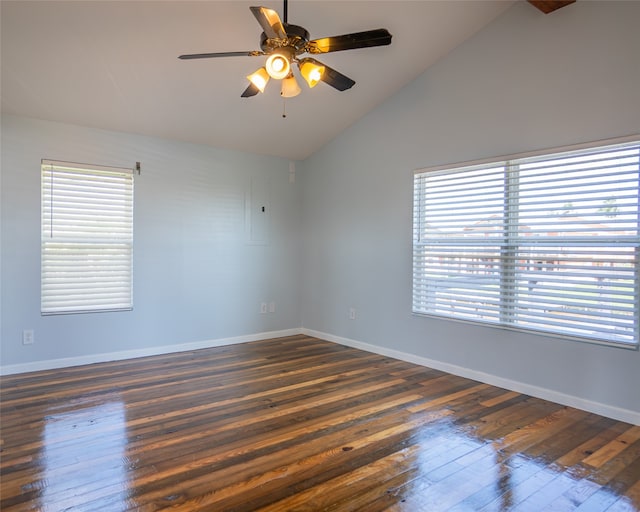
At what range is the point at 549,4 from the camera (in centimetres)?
312

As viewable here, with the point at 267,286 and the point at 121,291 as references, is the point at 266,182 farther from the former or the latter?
the point at 121,291

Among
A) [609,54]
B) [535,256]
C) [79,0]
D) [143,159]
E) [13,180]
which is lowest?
[535,256]

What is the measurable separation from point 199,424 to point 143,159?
2.88 metres

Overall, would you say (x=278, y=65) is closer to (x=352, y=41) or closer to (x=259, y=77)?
(x=259, y=77)

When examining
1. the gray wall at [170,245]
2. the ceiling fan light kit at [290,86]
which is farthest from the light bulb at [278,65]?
the gray wall at [170,245]

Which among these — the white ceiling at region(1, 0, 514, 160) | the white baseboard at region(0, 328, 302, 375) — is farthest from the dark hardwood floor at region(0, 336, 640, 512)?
the white ceiling at region(1, 0, 514, 160)

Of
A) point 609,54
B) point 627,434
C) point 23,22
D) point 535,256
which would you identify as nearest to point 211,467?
point 627,434

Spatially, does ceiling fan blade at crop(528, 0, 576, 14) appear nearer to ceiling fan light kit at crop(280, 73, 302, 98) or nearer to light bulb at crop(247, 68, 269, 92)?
ceiling fan light kit at crop(280, 73, 302, 98)

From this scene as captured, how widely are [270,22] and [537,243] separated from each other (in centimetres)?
256

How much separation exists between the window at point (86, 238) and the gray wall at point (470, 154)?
2.27m

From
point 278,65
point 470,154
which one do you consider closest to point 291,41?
point 278,65

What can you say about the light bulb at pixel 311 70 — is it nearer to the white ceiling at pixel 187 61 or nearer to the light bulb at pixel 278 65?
the light bulb at pixel 278 65

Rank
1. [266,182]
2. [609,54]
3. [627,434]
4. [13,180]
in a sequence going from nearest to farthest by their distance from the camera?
1. [627,434]
2. [609,54]
3. [13,180]
4. [266,182]

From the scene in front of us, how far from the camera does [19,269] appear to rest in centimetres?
381
